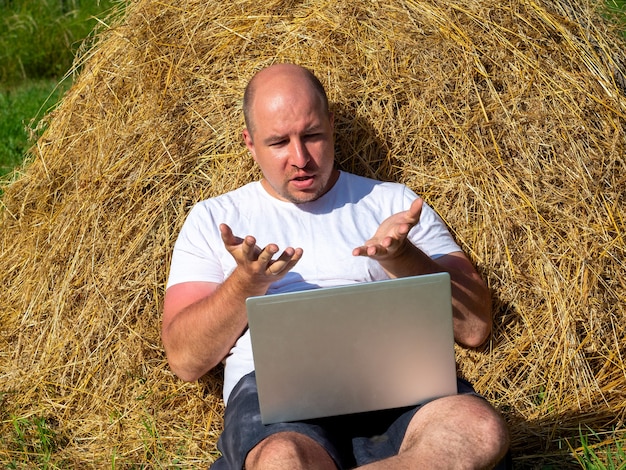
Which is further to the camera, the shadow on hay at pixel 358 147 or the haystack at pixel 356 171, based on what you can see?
the shadow on hay at pixel 358 147

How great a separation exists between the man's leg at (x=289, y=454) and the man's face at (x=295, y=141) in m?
1.04

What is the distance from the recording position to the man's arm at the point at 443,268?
8.82 ft

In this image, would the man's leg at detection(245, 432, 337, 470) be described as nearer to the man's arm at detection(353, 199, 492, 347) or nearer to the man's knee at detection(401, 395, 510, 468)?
the man's knee at detection(401, 395, 510, 468)

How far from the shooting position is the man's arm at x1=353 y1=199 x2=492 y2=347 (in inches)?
106

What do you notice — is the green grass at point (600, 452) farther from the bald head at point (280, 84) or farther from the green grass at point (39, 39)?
the green grass at point (39, 39)

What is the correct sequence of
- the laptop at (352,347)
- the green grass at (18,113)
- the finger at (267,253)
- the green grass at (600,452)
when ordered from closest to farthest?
the laptop at (352,347) < the finger at (267,253) < the green grass at (600,452) < the green grass at (18,113)

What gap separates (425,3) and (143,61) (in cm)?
134

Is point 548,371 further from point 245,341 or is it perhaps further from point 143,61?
point 143,61

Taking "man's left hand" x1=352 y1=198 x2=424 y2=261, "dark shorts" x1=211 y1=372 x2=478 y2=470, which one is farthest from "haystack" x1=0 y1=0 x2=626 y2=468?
"man's left hand" x1=352 y1=198 x2=424 y2=261

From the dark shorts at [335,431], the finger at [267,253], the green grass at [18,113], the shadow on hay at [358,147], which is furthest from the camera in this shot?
the green grass at [18,113]

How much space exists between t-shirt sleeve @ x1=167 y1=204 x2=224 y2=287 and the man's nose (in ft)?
1.28

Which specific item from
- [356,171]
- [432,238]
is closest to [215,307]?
[432,238]

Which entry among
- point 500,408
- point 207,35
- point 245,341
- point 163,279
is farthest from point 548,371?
point 207,35

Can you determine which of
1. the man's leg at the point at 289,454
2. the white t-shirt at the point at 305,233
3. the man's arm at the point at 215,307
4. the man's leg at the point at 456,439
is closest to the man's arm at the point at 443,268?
the white t-shirt at the point at 305,233
